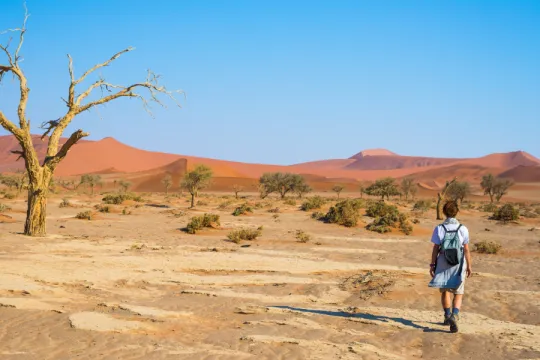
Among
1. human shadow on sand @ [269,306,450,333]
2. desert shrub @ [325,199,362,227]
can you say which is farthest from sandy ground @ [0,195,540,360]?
desert shrub @ [325,199,362,227]

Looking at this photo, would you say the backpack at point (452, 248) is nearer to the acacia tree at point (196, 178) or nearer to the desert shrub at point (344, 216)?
the desert shrub at point (344, 216)

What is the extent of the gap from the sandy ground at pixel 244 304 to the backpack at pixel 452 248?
1062 millimetres

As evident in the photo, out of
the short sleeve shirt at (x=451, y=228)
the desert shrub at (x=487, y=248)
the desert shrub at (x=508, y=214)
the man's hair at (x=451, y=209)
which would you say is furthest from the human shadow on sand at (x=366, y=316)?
the desert shrub at (x=508, y=214)

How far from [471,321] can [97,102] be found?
12.3 metres

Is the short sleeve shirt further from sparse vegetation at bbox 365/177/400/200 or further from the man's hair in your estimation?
sparse vegetation at bbox 365/177/400/200

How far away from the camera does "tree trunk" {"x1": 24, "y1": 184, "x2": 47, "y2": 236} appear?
14797 mm

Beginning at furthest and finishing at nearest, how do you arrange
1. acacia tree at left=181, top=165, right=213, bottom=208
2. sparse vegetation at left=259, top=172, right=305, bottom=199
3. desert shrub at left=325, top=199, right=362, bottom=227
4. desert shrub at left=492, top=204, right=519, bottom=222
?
sparse vegetation at left=259, top=172, right=305, bottom=199 → acacia tree at left=181, top=165, right=213, bottom=208 → desert shrub at left=492, top=204, right=519, bottom=222 → desert shrub at left=325, top=199, right=362, bottom=227

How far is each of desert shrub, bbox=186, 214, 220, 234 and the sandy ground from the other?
4196mm

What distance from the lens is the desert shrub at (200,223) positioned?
2066cm

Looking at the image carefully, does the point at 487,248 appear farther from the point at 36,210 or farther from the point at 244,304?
the point at 36,210

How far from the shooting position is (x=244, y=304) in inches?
331

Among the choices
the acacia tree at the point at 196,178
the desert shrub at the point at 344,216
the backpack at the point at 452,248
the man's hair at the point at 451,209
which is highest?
the acacia tree at the point at 196,178

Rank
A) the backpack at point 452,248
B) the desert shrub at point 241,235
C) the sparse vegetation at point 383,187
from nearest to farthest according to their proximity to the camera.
Result: the backpack at point 452,248, the desert shrub at point 241,235, the sparse vegetation at point 383,187

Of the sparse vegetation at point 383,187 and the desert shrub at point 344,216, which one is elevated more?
the sparse vegetation at point 383,187
